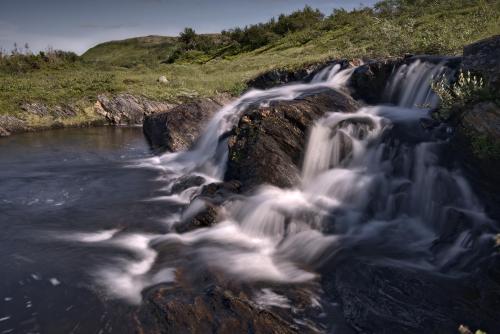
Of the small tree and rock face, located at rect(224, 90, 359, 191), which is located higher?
the small tree

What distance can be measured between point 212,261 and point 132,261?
1.78 metres

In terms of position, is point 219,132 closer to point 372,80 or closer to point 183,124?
point 183,124

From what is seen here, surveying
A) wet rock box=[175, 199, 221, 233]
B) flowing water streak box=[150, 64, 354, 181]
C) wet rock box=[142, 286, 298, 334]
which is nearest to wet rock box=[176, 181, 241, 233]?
wet rock box=[175, 199, 221, 233]

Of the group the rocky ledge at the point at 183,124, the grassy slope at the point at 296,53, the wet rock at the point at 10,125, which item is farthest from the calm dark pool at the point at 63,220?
the grassy slope at the point at 296,53

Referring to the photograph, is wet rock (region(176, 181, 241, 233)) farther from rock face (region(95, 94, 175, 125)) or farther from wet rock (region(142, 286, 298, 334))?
rock face (region(95, 94, 175, 125))

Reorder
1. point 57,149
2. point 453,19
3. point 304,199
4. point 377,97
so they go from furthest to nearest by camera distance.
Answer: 1. point 453,19
2. point 57,149
3. point 377,97
4. point 304,199

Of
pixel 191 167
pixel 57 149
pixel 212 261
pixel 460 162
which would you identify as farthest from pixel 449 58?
pixel 57 149

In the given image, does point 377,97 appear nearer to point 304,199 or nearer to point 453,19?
point 304,199

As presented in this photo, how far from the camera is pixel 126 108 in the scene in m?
31.1

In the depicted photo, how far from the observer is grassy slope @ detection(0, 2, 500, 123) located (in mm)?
23891

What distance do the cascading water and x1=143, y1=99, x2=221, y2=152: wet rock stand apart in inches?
278

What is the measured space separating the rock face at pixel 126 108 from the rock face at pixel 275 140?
1700cm

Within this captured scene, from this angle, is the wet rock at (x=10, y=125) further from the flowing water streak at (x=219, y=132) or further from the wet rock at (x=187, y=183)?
the wet rock at (x=187, y=183)

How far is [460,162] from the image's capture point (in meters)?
11.0
